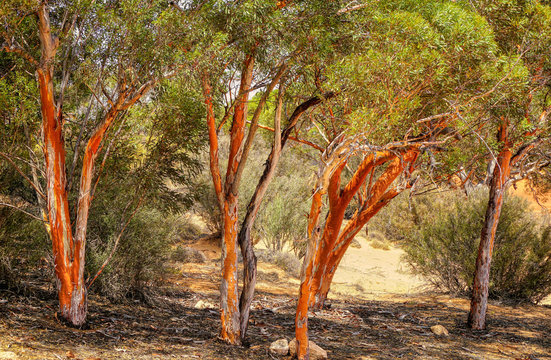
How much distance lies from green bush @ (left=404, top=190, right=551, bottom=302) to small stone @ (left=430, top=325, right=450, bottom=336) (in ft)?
13.1

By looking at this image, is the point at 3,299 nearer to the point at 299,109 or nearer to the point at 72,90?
the point at 72,90

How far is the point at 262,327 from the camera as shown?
836cm

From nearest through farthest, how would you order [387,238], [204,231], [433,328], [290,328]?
[290,328], [433,328], [204,231], [387,238]

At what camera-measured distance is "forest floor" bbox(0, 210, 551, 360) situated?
222 inches

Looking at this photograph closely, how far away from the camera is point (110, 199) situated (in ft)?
28.3

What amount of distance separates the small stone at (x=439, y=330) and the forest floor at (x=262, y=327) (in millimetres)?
104

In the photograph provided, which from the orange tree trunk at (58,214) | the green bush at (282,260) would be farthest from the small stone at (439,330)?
the green bush at (282,260)

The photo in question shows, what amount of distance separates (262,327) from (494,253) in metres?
7.20

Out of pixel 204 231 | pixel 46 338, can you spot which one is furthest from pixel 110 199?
pixel 204 231

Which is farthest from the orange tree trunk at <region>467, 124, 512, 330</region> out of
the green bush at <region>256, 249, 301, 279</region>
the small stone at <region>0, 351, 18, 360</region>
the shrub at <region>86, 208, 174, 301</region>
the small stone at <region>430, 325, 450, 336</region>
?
the small stone at <region>0, 351, 18, 360</region>

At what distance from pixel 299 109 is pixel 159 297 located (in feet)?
15.4

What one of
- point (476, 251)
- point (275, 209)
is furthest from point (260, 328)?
point (275, 209)

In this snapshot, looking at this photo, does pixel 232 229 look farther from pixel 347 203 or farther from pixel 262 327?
pixel 347 203

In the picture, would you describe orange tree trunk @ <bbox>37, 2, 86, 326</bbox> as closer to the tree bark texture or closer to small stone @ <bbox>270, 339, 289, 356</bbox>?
small stone @ <bbox>270, 339, 289, 356</bbox>
